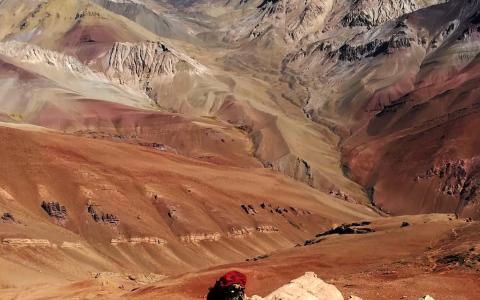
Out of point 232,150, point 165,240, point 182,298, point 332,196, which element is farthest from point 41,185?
point 232,150

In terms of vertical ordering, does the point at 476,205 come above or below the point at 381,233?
below

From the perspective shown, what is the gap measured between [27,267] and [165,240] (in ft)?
104

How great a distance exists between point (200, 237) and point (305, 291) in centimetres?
8915

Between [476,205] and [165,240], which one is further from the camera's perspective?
[476,205]

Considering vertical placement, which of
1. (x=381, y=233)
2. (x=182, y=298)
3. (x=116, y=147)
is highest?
(x=182, y=298)

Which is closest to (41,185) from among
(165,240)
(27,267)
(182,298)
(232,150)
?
(165,240)

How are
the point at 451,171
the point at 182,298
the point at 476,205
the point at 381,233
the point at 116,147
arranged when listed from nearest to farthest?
1. the point at 182,298
2. the point at 381,233
3. the point at 116,147
4. the point at 476,205
5. the point at 451,171

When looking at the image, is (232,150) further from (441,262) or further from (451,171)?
(441,262)

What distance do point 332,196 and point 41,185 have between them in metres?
78.5

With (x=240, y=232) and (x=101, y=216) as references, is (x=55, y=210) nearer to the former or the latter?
(x=101, y=216)

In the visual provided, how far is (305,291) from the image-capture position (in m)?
23.5

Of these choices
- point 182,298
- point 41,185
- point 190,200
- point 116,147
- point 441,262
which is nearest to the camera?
point 182,298

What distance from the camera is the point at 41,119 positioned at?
7554 inches

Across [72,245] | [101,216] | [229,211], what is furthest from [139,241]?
[229,211]
